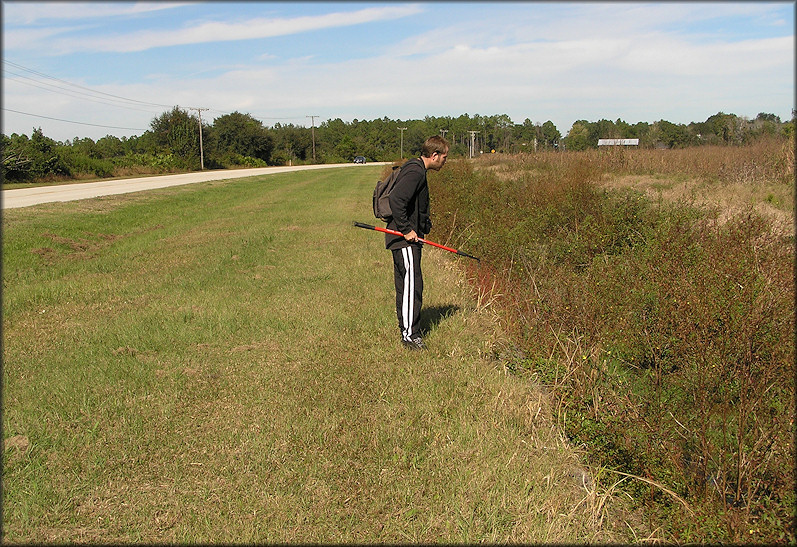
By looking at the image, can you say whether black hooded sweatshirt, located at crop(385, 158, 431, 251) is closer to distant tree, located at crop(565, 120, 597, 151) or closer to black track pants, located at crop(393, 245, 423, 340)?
black track pants, located at crop(393, 245, 423, 340)

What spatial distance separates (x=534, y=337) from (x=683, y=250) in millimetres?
2430

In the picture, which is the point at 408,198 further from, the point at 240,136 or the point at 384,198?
the point at 240,136

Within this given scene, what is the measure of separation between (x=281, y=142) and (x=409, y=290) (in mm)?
107541

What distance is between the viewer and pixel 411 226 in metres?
5.67

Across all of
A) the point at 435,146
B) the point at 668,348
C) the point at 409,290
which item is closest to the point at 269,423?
the point at 409,290

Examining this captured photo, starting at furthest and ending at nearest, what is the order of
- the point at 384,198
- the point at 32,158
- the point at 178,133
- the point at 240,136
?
1. the point at 240,136
2. the point at 178,133
3. the point at 32,158
4. the point at 384,198

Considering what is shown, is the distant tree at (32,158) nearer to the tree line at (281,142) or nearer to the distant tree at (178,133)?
the tree line at (281,142)

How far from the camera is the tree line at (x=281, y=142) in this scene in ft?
72.3

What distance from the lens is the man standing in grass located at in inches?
219

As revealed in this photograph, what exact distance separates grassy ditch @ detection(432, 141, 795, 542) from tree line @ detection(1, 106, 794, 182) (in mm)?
2747

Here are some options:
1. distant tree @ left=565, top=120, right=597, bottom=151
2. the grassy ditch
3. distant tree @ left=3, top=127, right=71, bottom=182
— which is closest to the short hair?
the grassy ditch

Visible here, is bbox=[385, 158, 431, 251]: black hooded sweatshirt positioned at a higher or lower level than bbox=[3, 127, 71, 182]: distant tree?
lower

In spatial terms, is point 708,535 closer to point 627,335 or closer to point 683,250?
point 627,335

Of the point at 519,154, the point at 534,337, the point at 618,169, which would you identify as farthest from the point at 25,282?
the point at 519,154
